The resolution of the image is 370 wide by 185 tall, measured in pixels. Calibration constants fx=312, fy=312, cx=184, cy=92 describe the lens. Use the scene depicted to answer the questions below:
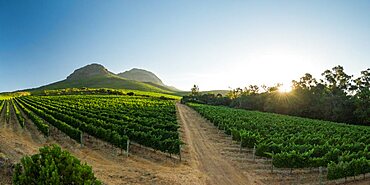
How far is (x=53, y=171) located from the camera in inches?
410

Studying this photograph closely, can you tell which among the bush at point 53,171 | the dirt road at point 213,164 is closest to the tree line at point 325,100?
the dirt road at point 213,164

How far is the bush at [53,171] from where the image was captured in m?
10.4

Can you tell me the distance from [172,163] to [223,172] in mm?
4320

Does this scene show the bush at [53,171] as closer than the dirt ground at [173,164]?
Yes

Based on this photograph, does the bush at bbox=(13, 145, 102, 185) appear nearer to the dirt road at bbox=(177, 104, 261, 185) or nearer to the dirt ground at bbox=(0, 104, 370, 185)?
the dirt ground at bbox=(0, 104, 370, 185)

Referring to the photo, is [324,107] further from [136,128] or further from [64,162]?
[64,162]

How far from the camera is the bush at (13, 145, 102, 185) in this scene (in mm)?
10367

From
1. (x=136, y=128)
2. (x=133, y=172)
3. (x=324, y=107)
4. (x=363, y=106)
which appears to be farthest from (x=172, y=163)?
(x=324, y=107)

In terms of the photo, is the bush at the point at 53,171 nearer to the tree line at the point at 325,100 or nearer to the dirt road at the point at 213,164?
the dirt road at the point at 213,164

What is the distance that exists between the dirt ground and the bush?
17.1ft

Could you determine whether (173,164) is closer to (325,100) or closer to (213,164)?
(213,164)

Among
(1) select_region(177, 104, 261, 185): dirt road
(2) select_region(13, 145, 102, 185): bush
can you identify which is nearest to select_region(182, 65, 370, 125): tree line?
(1) select_region(177, 104, 261, 185): dirt road

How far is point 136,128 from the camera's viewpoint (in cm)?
3231

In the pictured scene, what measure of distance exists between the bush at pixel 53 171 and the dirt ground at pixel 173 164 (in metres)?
5.22
